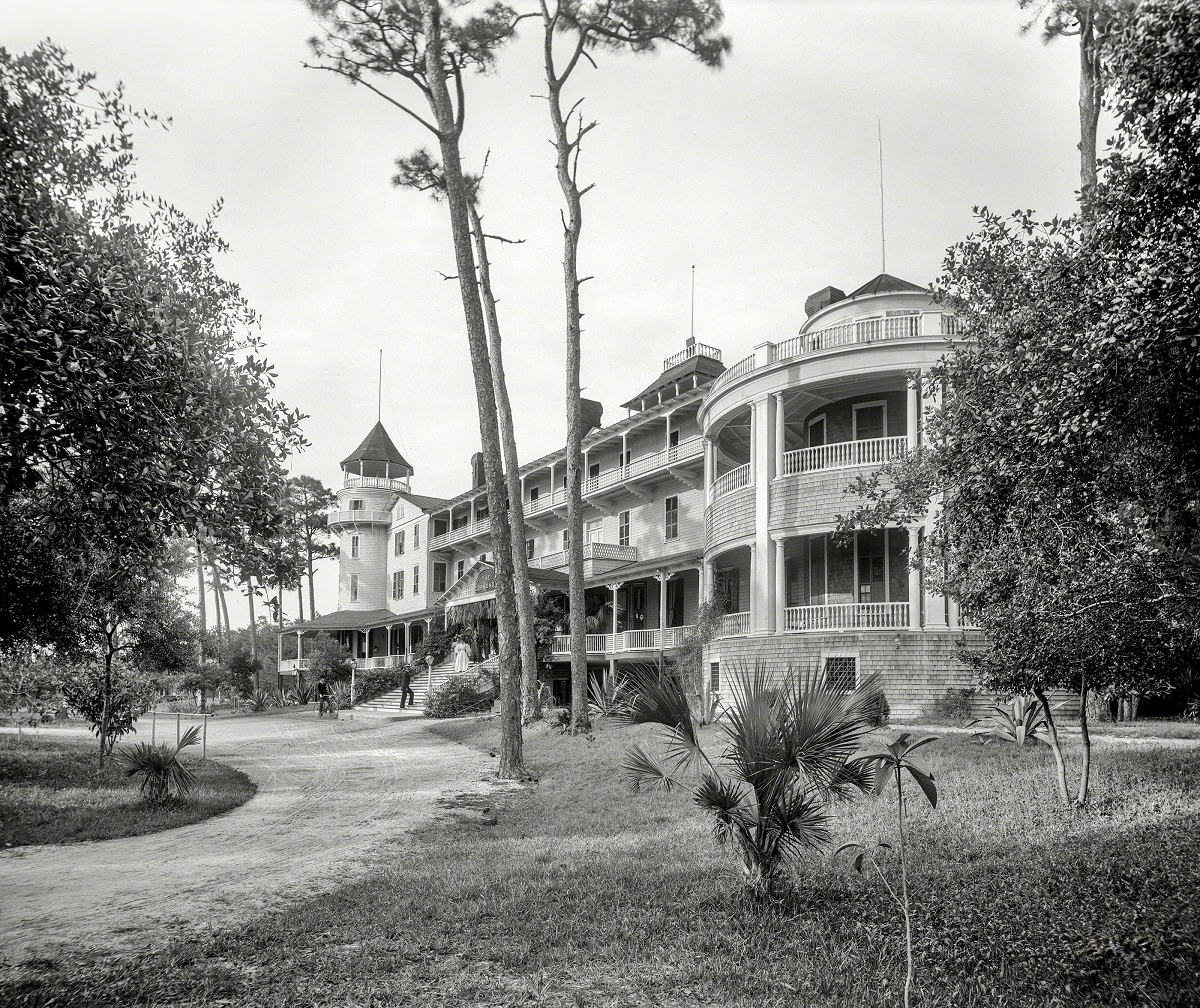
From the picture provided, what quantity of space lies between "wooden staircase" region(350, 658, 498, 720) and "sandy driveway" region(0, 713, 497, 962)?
1528 centimetres

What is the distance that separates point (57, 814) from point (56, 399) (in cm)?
784

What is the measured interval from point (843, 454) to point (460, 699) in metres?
15.4

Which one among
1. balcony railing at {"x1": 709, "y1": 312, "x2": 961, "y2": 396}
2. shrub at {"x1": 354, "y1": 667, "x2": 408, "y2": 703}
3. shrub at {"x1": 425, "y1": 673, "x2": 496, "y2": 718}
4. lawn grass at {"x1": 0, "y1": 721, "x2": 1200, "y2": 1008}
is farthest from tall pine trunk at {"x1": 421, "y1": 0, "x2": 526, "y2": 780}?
shrub at {"x1": 354, "y1": 667, "x2": 408, "y2": 703}

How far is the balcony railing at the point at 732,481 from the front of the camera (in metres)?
23.8

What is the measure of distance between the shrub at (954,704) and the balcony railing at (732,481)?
7.30 m

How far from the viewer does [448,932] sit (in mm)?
6129

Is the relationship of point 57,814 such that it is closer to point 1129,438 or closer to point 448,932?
point 448,932

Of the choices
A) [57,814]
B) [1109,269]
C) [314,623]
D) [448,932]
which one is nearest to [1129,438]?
[1109,269]

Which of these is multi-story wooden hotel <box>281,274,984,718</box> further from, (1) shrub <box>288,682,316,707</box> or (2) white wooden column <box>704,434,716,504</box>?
(1) shrub <box>288,682,316,707</box>

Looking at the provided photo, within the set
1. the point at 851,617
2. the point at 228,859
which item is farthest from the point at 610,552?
the point at 228,859

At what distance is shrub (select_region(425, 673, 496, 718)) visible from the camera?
1176 inches

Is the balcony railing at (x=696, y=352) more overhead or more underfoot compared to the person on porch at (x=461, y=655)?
more overhead

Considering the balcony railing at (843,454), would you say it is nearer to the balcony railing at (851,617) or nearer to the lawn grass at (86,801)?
the balcony railing at (851,617)

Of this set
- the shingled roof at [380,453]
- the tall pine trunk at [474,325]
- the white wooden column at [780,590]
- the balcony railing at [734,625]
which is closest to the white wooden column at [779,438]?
the white wooden column at [780,590]
